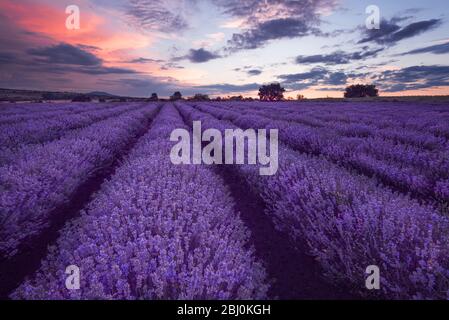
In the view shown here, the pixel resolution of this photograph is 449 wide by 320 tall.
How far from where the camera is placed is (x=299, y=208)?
286 centimetres

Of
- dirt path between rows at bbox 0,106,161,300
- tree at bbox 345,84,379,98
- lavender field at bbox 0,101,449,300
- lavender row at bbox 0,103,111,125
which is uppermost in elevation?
tree at bbox 345,84,379,98

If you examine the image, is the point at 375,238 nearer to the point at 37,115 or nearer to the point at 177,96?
the point at 37,115

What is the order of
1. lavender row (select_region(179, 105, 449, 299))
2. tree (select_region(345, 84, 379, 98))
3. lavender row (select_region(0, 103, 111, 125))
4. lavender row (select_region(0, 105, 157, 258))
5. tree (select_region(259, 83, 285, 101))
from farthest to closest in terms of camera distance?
1. tree (select_region(259, 83, 285, 101))
2. tree (select_region(345, 84, 379, 98))
3. lavender row (select_region(0, 103, 111, 125))
4. lavender row (select_region(0, 105, 157, 258))
5. lavender row (select_region(179, 105, 449, 299))

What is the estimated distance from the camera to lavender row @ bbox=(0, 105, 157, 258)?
2772 mm

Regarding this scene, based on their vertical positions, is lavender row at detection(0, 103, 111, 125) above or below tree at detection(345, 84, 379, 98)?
below

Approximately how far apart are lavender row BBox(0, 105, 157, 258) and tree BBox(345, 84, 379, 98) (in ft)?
208

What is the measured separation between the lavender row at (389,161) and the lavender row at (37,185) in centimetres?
378

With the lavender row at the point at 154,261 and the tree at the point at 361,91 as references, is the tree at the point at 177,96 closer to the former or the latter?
the tree at the point at 361,91

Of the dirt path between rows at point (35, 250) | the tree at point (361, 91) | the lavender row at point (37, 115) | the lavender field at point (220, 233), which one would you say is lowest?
the dirt path between rows at point (35, 250)

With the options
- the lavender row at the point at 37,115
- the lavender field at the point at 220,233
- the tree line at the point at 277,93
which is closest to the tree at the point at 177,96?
the tree line at the point at 277,93

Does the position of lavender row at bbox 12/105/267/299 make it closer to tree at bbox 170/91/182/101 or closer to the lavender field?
the lavender field

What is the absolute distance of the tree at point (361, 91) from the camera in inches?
2414

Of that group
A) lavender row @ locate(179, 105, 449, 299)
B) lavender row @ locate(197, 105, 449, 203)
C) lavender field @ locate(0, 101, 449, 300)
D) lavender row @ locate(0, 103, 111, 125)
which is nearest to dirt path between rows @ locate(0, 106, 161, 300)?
lavender field @ locate(0, 101, 449, 300)
